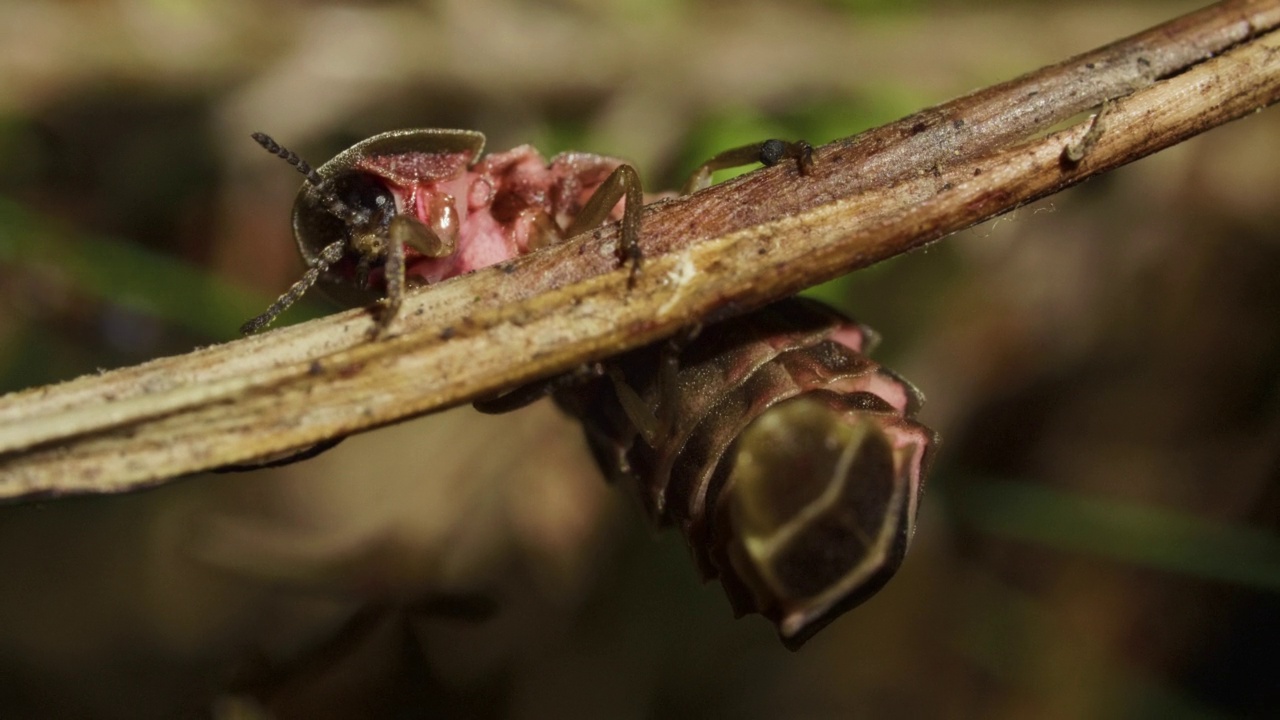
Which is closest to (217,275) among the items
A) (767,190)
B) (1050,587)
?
(767,190)

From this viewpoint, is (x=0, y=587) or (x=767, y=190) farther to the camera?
(x=0, y=587)

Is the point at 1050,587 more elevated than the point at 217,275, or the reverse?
the point at 217,275

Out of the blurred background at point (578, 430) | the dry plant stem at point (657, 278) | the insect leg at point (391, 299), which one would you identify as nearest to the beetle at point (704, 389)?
the insect leg at point (391, 299)

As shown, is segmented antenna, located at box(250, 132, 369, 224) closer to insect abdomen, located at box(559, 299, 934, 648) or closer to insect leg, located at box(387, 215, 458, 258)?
insect leg, located at box(387, 215, 458, 258)

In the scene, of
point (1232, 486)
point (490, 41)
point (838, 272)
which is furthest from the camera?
point (490, 41)

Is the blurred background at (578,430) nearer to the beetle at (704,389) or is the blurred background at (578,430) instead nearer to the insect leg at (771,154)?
the beetle at (704,389)

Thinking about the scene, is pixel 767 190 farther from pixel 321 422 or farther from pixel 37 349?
pixel 37 349

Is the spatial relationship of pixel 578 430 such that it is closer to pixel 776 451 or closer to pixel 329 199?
pixel 329 199

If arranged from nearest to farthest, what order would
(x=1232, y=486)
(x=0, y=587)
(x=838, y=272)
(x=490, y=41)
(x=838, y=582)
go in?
(x=838, y=582) < (x=838, y=272) < (x=0, y=587) < (x=1232, y=486) < (x=490, y=41)

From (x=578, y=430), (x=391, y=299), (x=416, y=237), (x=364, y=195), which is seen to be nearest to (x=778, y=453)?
(x=391, y=299)

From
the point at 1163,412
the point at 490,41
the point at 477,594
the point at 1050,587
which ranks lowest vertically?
the point at 1050,587
